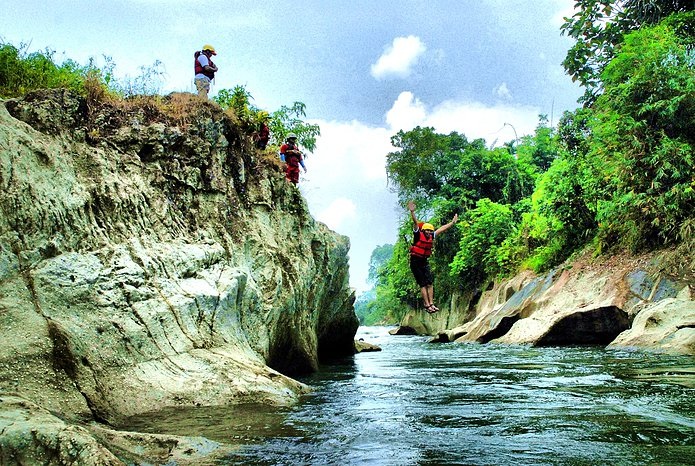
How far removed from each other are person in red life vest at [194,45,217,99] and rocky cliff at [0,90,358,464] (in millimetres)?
1083

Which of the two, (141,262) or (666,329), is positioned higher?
(141,262)

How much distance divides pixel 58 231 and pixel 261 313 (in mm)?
3518

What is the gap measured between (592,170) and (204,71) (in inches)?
527

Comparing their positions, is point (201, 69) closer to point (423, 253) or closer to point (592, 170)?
point (423, 253)

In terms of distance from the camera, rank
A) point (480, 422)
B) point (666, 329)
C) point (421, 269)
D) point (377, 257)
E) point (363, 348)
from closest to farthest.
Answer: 1. point (480, 422)
2. point (666, 329)
3. point (421, 269)
4. point (363, 348)
5. point (377, 257)

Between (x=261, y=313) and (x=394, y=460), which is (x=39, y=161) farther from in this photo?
(x=394, y=460)

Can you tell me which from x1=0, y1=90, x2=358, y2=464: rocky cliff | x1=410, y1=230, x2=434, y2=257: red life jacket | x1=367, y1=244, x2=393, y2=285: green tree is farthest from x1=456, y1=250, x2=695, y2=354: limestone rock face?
x1=367, y1=244, x2=393, y2=285: green tree

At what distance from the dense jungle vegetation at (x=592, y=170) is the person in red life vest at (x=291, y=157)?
31.3ft

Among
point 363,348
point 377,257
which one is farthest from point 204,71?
point 377,257

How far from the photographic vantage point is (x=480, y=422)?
475 centimetres

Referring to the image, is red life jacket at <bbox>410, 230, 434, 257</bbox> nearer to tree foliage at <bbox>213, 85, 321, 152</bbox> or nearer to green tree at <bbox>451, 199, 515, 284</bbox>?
tree foliage at <bbox>213, 85, 321, 152</bbox>

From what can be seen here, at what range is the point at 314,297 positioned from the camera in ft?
37.4

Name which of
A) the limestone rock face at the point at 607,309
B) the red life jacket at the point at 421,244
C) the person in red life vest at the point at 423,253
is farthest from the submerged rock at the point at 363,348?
the red life jacket at the point at 421,244

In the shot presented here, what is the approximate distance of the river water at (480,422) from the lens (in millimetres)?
3637
